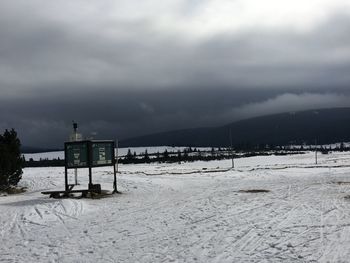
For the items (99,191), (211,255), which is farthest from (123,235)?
(99,191)

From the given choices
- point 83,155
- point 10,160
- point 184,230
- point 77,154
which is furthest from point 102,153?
point 184,230

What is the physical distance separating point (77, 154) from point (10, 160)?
8.45m

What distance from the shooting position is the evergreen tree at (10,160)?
1217 inches

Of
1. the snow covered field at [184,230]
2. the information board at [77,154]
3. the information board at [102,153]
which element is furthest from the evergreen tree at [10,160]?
the snow covered field at [184,230]

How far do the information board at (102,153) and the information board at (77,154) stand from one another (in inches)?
14.6

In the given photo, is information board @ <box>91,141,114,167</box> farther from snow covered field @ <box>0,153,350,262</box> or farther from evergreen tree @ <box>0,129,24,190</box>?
evergreen tree @ <box>0,129,24,190</box>

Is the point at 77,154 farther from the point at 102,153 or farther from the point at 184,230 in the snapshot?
the point at 184,230

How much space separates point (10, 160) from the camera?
105 feet

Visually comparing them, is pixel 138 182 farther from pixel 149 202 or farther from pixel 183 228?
pixel 183 228

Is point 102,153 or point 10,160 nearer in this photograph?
point 102,153

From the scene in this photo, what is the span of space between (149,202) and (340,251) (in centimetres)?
1153

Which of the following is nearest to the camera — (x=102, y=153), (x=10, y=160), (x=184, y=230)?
(x=184, y=230)

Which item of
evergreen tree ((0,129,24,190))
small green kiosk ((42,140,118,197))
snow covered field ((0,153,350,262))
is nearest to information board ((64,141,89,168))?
small green kiosk ((42,140,118,197))

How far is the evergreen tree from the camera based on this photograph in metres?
30.9
